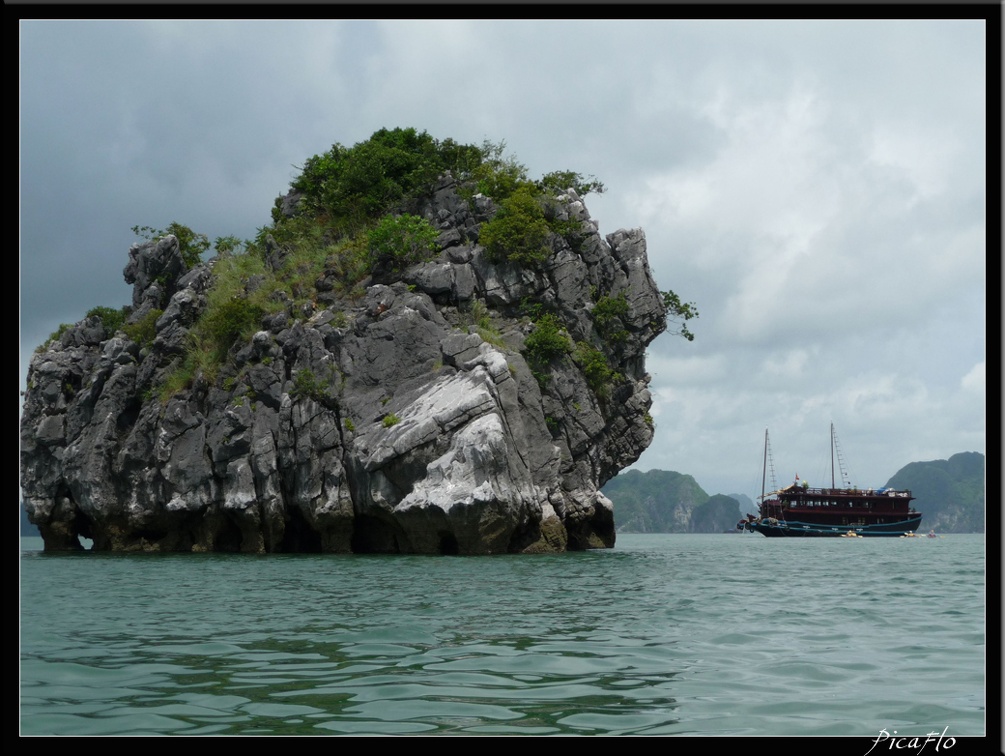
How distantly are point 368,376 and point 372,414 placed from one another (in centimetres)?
199

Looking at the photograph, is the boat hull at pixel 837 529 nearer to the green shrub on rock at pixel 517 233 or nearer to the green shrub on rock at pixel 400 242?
the green shrub on rock at pixel 517 233

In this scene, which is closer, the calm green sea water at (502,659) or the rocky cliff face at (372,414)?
the calm green sea water at (502,659)

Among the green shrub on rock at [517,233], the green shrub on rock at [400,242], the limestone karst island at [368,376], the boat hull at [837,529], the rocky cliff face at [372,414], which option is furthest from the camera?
the boat hull at [837,529]

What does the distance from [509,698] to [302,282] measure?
1318 inches

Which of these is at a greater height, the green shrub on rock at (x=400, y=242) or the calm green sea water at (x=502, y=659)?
the green shrub on rock at (x=400, y=242)

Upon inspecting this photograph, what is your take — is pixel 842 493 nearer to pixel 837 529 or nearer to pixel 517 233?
pixel 837 529

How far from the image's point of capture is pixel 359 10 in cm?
617

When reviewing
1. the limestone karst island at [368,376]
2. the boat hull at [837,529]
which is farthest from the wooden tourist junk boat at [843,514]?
the limestone karst island at [368,376]

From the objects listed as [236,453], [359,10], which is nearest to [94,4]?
[359,10]

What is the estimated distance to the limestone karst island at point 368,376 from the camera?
3092cm

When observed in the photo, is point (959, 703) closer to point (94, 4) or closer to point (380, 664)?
point (380, 664)

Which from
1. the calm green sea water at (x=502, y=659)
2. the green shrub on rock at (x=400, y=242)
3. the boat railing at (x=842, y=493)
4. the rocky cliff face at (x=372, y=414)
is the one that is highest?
the green shrub on rock at (x=400, y=242)

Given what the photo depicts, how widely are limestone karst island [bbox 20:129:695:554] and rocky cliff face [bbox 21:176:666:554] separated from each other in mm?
99

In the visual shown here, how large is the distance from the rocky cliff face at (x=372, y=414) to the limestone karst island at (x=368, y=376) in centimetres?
10
